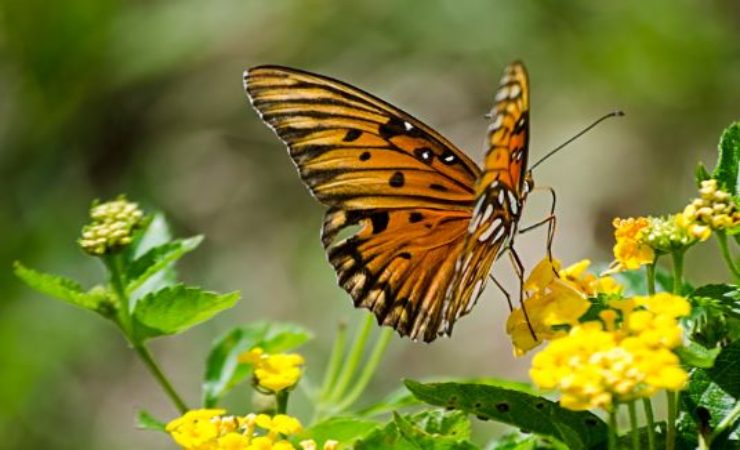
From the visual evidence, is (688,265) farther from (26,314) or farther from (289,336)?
(289,336)

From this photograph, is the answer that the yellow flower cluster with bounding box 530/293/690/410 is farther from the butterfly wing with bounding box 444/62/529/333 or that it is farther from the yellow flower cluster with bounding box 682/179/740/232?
the butterfly wing with bounding box 444/62/529/333

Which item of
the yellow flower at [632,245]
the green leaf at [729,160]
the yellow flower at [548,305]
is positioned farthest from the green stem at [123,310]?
the green leaf at [729,160]

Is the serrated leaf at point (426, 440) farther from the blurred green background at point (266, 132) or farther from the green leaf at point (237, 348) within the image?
the blurred green background at point (266, 132)

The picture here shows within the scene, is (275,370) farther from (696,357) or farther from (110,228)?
(696,357)

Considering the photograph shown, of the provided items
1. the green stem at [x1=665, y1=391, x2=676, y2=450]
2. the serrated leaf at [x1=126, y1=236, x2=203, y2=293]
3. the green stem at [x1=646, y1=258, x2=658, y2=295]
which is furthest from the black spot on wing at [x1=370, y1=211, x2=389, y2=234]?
the green stem at [x1=665, y1=391, x2=676, y2=450]

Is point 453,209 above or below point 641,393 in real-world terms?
above

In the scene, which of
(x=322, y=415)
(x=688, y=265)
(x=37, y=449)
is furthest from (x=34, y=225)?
(x=322, y=415)
